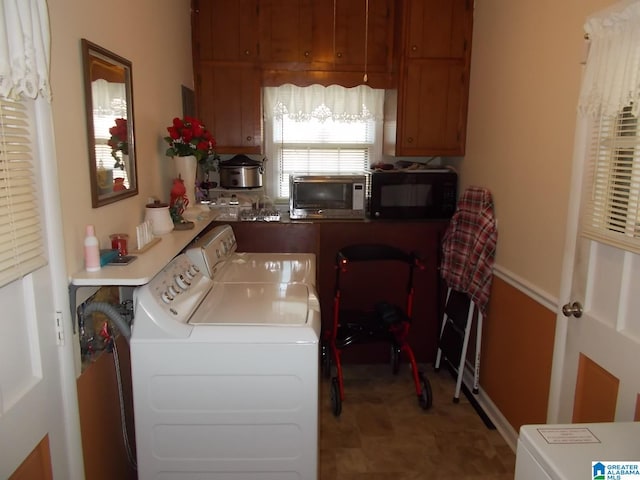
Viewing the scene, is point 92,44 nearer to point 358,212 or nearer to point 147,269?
point 147,269

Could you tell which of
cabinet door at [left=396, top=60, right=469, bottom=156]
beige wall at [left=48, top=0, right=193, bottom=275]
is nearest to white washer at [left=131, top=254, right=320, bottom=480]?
beige wall at [left=48, top=0, right=193, bottom=275]

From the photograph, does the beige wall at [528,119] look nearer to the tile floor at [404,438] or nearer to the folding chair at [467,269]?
the folding chair at [467,269]

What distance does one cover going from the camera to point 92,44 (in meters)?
1.71

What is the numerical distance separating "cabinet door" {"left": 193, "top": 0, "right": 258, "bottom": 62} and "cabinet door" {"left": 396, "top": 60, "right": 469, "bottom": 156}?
1.06m

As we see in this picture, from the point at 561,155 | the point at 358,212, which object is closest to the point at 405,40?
the point at 358,212

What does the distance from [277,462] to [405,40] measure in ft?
8.68

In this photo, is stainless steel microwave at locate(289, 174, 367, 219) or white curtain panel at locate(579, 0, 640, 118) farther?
stainless steel microwave at locate(289, 174, 367, 219)

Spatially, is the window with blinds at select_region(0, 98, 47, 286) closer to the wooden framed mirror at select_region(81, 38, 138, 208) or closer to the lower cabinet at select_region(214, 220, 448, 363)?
the wooden framed mirror at select_region(81, 38, 138, 208)

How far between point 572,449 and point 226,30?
121 inches

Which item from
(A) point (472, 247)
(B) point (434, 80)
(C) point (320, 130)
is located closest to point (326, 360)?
(A) point (472, 247)

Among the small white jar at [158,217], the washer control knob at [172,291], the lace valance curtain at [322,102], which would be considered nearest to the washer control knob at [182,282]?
the washer control knob at [172,291]

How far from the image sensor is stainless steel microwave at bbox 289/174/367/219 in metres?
3.36

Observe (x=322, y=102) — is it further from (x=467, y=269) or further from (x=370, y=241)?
(x=467, y=269)

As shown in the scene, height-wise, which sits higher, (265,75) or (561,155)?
(265,75)
